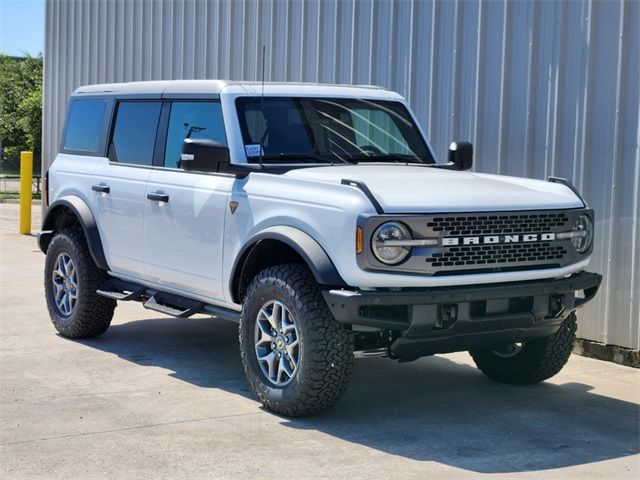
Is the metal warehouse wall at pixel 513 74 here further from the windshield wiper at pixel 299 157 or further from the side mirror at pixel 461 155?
the windshield wiper at pixel 299 157

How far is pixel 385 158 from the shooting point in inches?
298

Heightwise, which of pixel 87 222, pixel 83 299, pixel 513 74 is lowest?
pixel 83 299

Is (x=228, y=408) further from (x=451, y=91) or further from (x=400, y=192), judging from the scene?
(x=451, y=91)

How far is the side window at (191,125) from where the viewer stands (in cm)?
744

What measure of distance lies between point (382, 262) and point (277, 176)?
1.11 m

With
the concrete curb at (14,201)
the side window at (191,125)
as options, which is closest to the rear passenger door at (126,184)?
the side window at (191,125)

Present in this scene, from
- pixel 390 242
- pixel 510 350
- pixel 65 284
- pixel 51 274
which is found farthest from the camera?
pixel 51 274

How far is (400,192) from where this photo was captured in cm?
612

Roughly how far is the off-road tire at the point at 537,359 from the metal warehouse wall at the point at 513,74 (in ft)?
4.05

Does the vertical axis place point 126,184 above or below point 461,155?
below

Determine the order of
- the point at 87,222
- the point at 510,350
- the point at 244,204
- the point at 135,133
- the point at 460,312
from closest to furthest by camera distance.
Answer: the point at 460,312 → the point at 244,204 → the point at 510,350 → the point at 135,133 → the point at 87,222

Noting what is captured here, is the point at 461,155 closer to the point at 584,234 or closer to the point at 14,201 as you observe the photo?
the point at 584,234

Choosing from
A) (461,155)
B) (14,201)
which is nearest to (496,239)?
(461,155)

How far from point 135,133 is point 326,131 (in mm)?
1628
